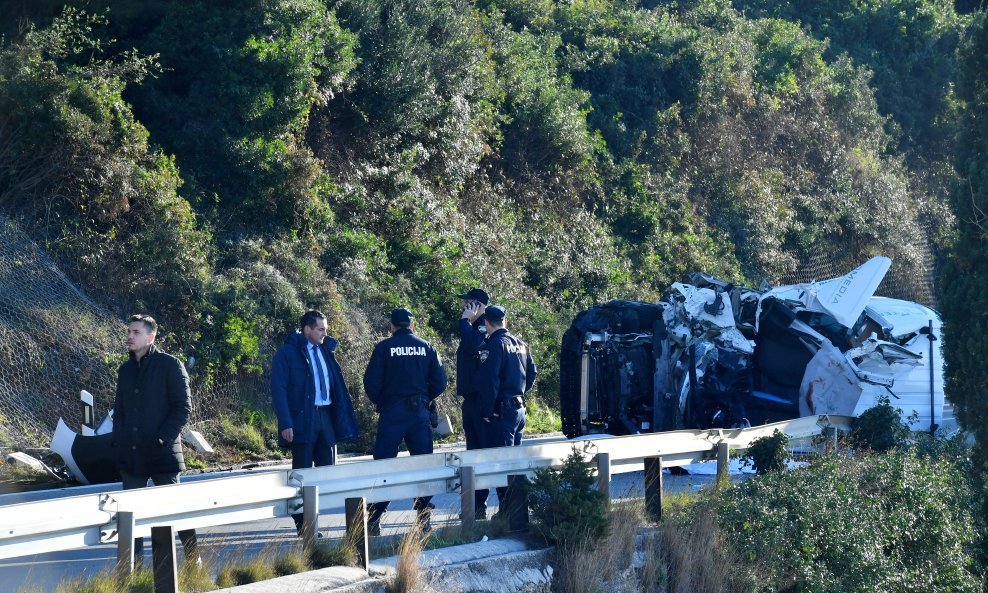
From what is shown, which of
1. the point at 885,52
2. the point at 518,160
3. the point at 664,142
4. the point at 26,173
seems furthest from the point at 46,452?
the point at 885,52

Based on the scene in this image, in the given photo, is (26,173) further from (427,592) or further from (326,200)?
(427,592)

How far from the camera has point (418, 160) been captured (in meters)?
20.7

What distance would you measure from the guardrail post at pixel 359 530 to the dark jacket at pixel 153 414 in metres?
1.78

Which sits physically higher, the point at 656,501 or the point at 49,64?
the point at 49,64

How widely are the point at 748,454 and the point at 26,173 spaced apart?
10964 mm

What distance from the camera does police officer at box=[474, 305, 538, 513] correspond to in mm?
9672

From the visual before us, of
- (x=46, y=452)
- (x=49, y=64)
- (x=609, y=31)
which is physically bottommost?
(x=46, y=452)

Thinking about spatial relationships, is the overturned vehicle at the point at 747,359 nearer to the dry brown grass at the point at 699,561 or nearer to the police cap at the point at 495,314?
the police cap at the point at 495,314

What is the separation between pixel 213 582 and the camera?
5773 millimetres

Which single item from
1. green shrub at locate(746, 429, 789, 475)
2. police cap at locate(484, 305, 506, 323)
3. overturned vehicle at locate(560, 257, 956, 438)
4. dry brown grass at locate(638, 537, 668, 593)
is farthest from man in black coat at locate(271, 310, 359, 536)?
overturned vehicle at locate(560, 257, 956, 438)

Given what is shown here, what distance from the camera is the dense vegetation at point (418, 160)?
15469 mm

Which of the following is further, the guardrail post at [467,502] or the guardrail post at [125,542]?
the guardrail post at [467,502]

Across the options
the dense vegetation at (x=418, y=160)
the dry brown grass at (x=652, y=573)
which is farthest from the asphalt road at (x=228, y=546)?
the dense vegetation at (x=418, y=160)

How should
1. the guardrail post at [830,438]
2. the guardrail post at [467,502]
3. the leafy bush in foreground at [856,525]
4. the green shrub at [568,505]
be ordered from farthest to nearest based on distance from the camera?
1. the guardrail post at [830,438]
2. the leafy bush in foreground at [856,525]
3. the guardrail post at [467,502]
4. the green shrub at [568,505]
